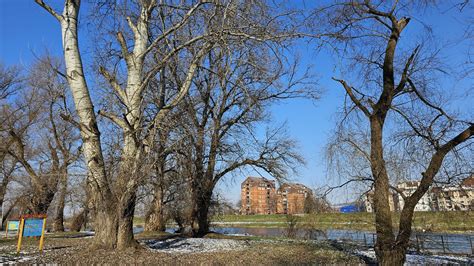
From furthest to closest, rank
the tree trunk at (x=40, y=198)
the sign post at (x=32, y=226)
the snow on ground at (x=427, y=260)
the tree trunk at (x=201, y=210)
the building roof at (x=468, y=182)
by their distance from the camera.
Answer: the tree trunk at (x=40, y=198) < the tree trunk at (x=201, y=210) < the sign post at (x=32, y=226) < the snow on ground at (x=427, y=260) < the building roof at (x=468, y=182)

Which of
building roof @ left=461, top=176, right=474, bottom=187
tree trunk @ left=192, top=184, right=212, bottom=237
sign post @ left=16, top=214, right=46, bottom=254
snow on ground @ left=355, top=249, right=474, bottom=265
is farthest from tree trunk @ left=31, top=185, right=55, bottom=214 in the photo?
building roof @ left=461, top=176, right=474, bottom=187

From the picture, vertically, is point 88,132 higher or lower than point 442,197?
higher

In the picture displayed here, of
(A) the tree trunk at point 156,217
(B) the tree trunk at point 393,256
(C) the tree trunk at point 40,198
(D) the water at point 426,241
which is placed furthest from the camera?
(A) the tree trunk at point 156,217

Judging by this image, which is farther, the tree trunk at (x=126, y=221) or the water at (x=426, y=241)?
the water at (x=426, y=241)

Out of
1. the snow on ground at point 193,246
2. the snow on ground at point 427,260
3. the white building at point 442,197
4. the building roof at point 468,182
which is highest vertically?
the building roof at point 468,182

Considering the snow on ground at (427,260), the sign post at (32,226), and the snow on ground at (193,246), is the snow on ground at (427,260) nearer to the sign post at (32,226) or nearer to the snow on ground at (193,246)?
the snow on ground at (193,246)

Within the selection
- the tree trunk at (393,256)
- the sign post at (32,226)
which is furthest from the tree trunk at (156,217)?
the tree trunk at (393,256)

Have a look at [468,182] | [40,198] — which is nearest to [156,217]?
[40,198]

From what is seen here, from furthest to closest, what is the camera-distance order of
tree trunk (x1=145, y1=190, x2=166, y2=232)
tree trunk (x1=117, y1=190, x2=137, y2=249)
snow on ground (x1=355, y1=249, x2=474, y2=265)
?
tree trunk (x1=145, y1=190, x2=166, y2=232), snow on ground (x1=355, y1=249, x2=474, y2=265), tree trunk (x1=117, y1=190, x2=137, y2=249)

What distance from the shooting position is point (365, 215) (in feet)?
30.4

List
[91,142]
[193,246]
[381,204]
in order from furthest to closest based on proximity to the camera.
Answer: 1. [193,246]
2. [91,142]
3. [381,204]

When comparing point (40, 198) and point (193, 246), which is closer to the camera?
point (193, 246)

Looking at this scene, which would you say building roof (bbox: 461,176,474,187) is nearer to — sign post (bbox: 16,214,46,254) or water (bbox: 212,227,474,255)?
water (bbox: 212,227,474,255)

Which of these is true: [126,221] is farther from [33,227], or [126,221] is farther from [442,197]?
[442,197]
